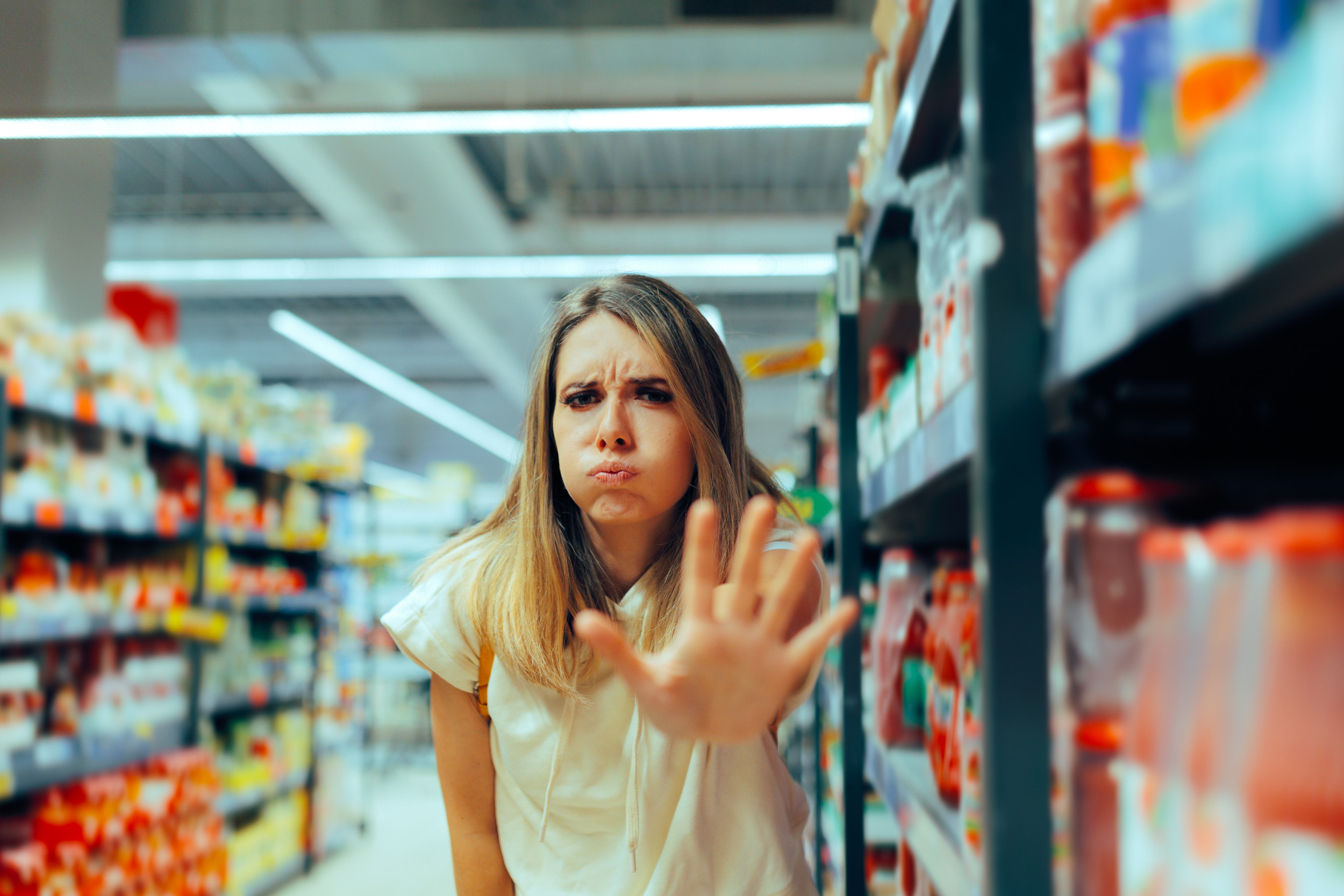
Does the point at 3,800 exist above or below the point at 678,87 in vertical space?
below

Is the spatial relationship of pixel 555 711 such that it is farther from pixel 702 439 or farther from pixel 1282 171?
pixel 1282 171

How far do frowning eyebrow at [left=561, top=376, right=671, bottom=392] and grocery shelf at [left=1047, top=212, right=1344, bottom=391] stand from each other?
0.72m

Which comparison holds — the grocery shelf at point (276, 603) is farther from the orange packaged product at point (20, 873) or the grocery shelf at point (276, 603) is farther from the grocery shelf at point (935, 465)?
the grocery shelf at point (935, 465)

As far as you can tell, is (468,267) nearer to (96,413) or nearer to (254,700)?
(254,700)

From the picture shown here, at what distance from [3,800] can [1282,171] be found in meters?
3.98

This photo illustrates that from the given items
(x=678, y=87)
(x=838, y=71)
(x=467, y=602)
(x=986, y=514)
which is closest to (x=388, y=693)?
(x=678, y=87)

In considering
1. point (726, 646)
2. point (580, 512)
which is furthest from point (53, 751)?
point (726, 646)

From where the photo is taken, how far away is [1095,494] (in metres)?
0.65

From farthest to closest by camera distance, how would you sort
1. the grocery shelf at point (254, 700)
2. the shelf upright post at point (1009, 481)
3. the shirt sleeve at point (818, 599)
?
the grocery shelf at point (254, 700) < the shirt sleeve at point (818, 599) < the shelf upright post at point (1009, 481)

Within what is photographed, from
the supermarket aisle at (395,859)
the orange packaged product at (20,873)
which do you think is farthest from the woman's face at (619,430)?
the supermarket aisle at (395,859)

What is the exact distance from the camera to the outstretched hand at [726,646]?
825mm

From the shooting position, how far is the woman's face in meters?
1.26

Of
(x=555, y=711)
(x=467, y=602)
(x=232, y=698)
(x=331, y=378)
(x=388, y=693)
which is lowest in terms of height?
(x=388, y=693)

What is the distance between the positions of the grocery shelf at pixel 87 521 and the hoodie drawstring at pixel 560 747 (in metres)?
2.42
